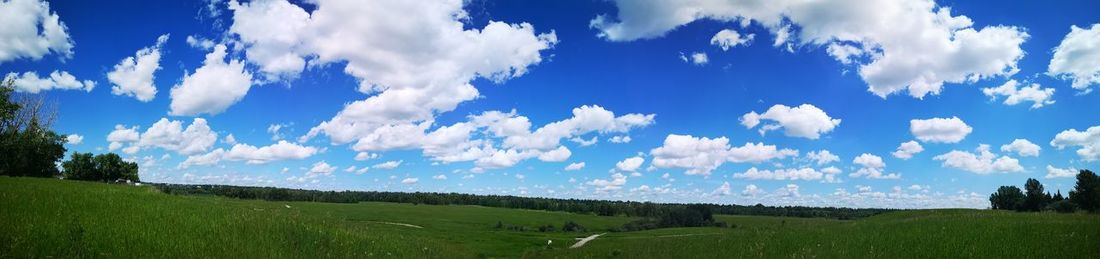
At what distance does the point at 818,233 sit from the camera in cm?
2773

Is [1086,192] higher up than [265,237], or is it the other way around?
[1086,192]

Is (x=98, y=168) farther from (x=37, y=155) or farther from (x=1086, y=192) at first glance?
(x=1086, y=192)

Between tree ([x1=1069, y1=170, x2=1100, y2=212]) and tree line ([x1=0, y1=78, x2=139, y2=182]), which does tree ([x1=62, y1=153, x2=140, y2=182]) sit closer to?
tree line ([x1=0, y1=78, x2=139, y2=182])

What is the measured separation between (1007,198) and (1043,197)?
347cm

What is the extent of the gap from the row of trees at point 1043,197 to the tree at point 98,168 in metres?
127

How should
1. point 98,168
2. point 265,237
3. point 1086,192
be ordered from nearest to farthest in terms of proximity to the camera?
point 265,237
point 1086,192
point 98,168

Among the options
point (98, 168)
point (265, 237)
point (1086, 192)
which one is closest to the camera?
point (265, 237)

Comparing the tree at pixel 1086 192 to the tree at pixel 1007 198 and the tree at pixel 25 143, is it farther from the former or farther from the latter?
the tree at pixel 25 143

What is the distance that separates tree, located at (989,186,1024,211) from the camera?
72.0 m

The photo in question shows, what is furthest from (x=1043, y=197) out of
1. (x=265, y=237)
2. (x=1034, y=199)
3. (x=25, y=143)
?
(x=25, y=143)

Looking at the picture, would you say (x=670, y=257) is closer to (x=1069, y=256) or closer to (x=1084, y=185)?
(x=1069, y=256)

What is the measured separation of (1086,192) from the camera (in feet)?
228

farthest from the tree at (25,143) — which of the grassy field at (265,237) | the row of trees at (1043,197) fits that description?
the row of trees at (1043,197)

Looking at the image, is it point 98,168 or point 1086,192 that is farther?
point 98,168
